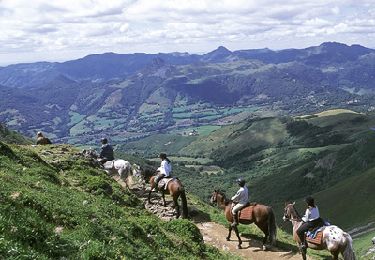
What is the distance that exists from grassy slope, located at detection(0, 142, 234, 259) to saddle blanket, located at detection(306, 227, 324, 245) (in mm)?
5935

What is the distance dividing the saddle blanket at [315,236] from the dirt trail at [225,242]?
273 centimetres

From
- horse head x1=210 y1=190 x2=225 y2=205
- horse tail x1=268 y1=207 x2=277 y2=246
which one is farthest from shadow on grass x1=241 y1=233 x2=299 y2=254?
horse head x1=210 y1=190 x2=225 y2=205

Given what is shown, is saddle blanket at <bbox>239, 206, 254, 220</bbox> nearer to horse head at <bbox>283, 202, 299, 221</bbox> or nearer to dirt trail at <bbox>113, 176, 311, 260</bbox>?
dirt trail at <bbox>113, 176, 311, 260</bbox>

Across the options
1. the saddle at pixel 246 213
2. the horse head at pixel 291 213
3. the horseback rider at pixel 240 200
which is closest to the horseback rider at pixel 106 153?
the horseback rider at pixel 240 200

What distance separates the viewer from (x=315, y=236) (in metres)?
27.9

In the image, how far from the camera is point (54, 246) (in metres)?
14.2

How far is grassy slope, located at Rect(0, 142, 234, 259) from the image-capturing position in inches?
551

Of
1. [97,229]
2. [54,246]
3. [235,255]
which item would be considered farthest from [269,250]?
[54,246]

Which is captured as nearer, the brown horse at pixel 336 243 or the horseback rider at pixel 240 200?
the brown horse at pixel 336 243

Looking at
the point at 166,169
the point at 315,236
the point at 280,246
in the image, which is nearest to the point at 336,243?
the point at 315,236

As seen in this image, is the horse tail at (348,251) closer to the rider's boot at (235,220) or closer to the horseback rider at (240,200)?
the horseback rider at (240,200)

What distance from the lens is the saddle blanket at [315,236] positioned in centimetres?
2758

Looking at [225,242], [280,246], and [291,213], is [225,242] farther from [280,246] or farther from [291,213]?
[291,213]

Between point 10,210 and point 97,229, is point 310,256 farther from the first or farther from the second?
point 10,210
